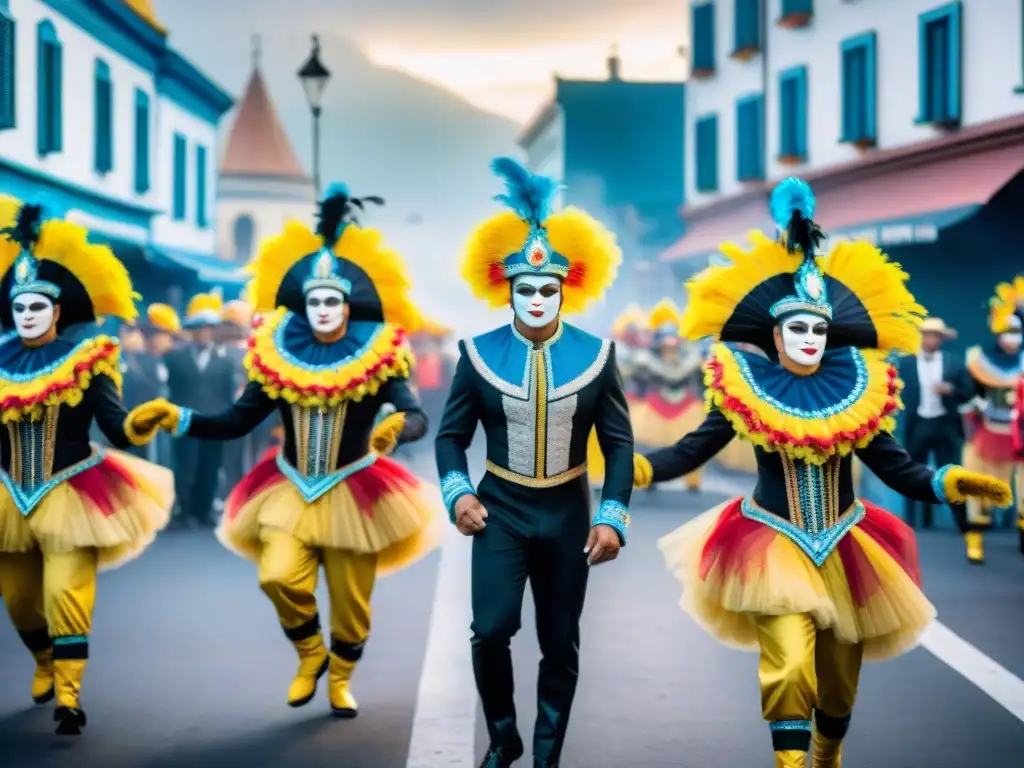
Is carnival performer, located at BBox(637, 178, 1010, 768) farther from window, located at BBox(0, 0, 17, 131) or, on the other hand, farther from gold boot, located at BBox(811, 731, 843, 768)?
window, located at BBox(0, 0, 17, 131)

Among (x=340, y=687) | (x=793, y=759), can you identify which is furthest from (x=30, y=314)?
(x=793, y=759)

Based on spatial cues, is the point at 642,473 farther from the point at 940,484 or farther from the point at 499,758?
the point at 499,758

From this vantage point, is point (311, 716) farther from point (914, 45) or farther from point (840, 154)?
point (840, 154)

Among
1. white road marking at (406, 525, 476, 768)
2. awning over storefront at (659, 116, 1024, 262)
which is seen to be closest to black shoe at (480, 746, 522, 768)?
white road marking at (406, 525, 476, 768)

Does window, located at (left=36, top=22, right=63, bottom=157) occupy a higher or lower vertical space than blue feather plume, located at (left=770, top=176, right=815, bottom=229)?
higher

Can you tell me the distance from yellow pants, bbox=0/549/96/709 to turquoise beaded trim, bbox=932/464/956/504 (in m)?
3.90

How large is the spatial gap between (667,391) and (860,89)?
8558 mm

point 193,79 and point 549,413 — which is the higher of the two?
point 193,79

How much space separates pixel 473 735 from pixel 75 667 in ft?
6.12

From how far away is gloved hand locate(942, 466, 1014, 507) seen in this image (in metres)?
6.51

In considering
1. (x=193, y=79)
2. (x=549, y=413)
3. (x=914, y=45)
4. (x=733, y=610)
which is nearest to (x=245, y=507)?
(x=549, y=413)

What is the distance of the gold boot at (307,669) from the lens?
818 cm

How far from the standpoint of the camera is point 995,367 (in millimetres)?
15062

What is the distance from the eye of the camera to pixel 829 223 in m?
25.9
